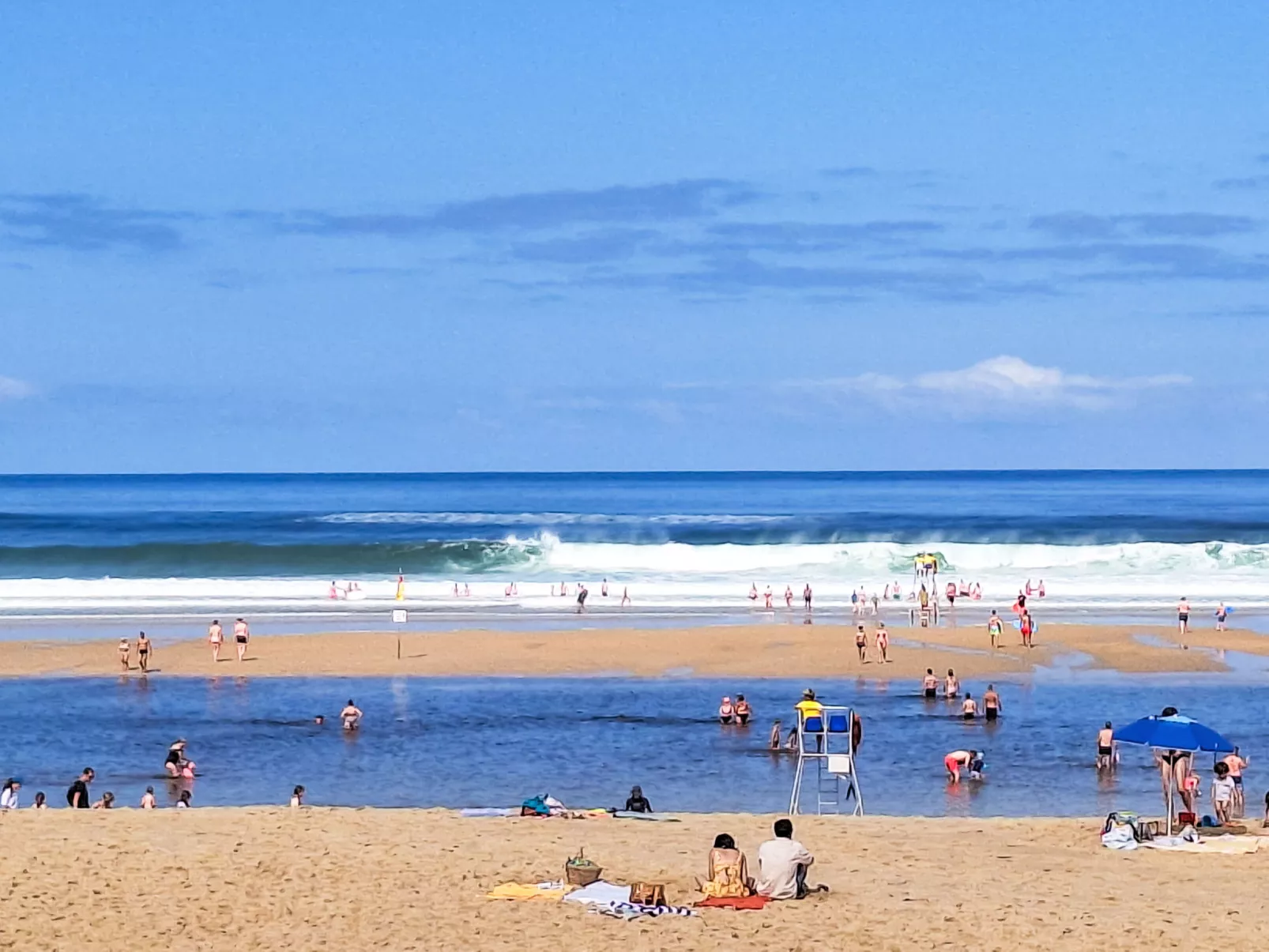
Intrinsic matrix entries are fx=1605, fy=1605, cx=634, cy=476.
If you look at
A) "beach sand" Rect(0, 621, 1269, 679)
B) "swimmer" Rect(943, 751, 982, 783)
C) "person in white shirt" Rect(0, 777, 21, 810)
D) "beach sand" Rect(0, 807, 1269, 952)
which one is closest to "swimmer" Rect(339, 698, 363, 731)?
"beach sand" Rect(0, 621, 1269, 679)

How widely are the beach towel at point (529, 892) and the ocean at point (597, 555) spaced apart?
32395 mm

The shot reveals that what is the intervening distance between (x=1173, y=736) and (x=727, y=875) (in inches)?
253

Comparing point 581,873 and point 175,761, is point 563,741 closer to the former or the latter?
point 175,761

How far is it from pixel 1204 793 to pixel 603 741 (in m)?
9.78

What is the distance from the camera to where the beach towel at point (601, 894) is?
1498 cm

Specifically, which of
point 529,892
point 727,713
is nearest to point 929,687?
point 727,713

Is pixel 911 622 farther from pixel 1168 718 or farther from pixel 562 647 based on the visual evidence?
pixel 1168 718

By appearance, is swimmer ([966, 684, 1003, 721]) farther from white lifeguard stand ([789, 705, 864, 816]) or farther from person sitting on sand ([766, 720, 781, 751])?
white lifeguard stand ([789, 705, 864, 816])

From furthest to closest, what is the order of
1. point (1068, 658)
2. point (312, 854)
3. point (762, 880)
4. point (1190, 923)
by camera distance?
point (1068, 658)
point (312, 854)
point (762, 880)
point (1190, 923)

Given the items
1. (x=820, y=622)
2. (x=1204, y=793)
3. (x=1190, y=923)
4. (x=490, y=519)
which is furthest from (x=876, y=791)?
(x=490, y=519)

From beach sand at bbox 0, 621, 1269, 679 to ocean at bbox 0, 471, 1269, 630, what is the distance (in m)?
5.82

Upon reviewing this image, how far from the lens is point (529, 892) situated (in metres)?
15.3

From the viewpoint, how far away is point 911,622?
1843 inches

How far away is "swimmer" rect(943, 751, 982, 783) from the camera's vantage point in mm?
24016
